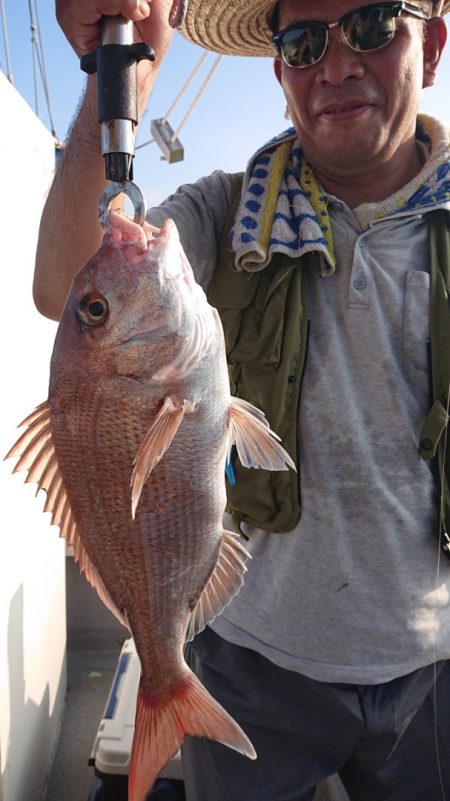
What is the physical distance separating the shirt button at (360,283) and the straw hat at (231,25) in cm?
116

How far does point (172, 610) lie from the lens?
1.57m

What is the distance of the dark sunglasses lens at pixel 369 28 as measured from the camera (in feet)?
7.02

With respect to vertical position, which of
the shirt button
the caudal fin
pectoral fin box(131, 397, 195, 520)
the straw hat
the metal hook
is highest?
the straw hat

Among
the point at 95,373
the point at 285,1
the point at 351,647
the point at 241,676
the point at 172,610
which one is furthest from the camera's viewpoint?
the point at 285,1

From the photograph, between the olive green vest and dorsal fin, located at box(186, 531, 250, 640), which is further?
the olive green vest

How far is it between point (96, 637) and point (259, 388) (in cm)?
346

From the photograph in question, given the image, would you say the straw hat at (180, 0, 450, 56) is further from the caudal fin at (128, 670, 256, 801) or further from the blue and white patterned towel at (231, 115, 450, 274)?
the caudal fin at (128, 670, 256, 801)

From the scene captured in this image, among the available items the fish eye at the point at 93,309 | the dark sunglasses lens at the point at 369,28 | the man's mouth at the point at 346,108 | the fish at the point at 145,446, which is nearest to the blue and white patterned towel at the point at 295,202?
the man's mouth at the point at 346,108

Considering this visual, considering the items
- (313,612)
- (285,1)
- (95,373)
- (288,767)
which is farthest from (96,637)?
(285,1)

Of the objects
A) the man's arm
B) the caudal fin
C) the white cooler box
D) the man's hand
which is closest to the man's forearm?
the man's arm

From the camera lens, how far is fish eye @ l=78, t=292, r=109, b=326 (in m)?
1.41

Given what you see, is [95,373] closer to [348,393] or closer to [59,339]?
[59,339]

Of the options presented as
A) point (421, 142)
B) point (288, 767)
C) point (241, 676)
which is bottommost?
point (288, 767)

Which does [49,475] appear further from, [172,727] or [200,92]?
[200,92]
